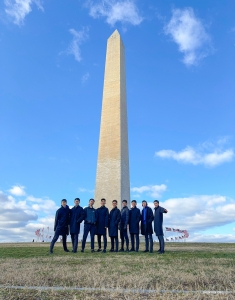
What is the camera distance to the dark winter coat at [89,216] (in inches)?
337

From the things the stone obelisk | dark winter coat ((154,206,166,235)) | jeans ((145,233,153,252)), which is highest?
the stone obelisk

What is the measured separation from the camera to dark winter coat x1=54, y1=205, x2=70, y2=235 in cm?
827

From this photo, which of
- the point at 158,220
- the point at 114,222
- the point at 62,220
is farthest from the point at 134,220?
the point at 62,220

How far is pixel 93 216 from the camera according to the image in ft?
28.4

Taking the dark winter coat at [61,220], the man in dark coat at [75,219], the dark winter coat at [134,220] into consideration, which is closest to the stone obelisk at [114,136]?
the dark winter coat at [134,220]

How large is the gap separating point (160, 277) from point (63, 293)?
124cm

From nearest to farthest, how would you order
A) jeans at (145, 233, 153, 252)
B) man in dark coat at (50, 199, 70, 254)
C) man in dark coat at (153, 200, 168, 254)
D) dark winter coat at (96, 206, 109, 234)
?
man in dark coat at (153, 200, 168, 254) < jeans at (145, 233, 153, 252) < man in dark coat at (50, 199, 70, 254) < dark winter coat at (96, 206, 109, 234)

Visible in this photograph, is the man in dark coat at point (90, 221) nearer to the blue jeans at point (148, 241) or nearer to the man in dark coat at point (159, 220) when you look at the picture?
the blue jeans at point (148, 241)

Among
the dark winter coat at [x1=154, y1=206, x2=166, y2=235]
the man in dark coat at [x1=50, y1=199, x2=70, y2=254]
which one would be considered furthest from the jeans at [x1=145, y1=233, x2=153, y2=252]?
the man in dark coat at [x1=50, y1=199, x2=70, y2=254]

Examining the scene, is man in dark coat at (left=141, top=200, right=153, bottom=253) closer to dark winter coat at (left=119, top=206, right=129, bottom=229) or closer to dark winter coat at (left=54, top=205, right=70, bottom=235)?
dark winter coat at (left=119, top=206, right=129, bottom=229)

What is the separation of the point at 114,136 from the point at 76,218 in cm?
991

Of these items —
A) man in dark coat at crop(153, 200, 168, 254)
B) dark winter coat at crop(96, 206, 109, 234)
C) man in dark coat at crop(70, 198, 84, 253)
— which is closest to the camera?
man in dark coat at crop(153, 200, 168, 254)

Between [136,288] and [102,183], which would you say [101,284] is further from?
[102,183]

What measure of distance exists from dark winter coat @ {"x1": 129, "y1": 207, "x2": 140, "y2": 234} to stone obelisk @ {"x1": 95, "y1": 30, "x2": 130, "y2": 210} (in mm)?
7955
